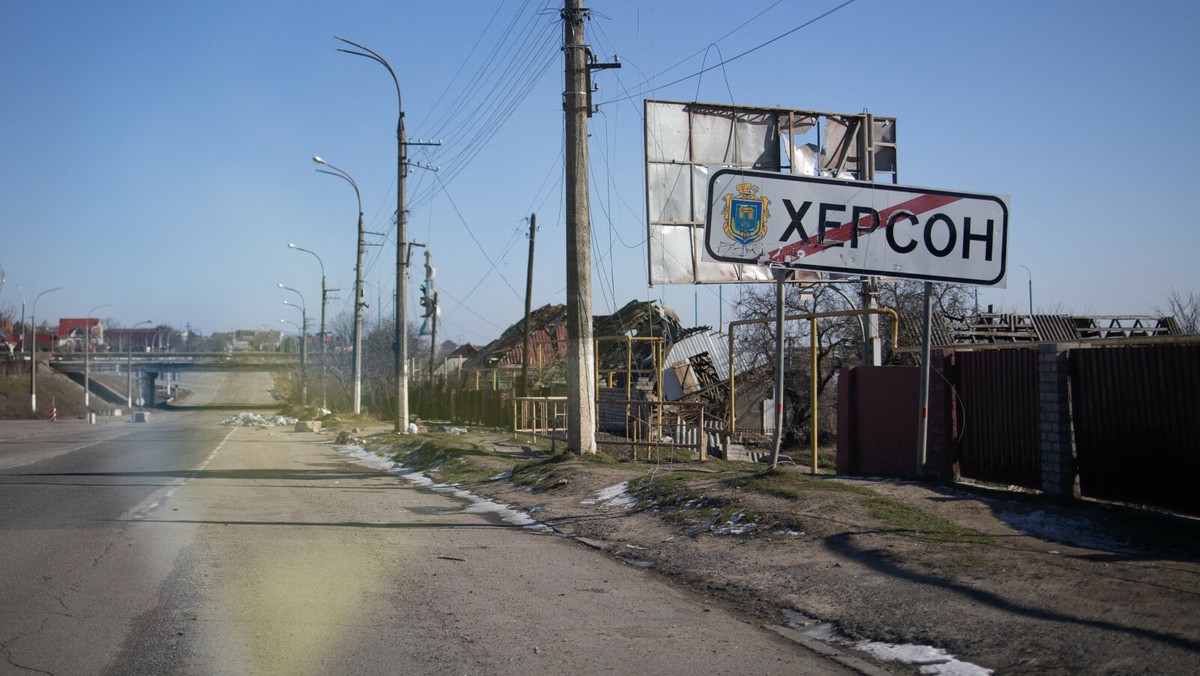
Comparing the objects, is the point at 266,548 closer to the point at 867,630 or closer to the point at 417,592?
the point at 417,592

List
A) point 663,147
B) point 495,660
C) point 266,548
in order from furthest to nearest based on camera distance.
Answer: point 663,147, point 266,548, point 495,660

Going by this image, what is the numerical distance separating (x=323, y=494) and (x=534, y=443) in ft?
33.0

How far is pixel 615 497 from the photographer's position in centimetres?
1238

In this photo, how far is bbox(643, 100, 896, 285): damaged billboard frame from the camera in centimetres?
1658

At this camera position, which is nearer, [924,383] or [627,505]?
[924,383]

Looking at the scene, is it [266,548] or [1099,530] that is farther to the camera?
[266,548]

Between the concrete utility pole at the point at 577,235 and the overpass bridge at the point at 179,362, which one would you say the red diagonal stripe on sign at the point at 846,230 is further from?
the overpass bridge at the point at 179,362

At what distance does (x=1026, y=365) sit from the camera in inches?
398

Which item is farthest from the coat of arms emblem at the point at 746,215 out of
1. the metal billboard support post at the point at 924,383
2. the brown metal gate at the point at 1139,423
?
the brown metal gate at the point at 1139,423

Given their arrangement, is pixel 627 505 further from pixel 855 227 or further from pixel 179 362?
pixel 179 362

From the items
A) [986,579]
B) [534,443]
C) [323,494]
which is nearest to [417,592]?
[986,579]

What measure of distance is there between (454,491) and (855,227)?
8680 mm

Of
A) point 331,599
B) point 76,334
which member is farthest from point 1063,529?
point 76,334

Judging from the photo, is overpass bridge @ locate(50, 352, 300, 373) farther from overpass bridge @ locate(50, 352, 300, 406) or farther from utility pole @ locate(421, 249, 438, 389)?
utility pole @ locate(421, 249, 438, 389)
